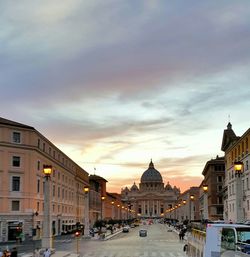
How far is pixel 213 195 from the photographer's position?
154375 millimetres

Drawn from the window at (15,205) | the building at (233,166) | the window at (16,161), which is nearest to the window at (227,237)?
the building at (233,166)

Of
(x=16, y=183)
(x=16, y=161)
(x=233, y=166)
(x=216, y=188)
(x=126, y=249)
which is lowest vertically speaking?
(x=126, y=249)

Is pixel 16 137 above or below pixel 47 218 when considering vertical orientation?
above

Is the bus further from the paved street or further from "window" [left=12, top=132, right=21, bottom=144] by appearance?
"window" [left=12, top=132, right=21, bottom=144]

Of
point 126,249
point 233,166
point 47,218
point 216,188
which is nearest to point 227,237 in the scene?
point 47,218

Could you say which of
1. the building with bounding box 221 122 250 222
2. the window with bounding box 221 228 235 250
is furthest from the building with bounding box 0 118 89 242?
the window with bounding box 221 228 235 250

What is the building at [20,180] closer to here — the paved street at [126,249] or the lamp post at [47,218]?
the paved street at [126,249]

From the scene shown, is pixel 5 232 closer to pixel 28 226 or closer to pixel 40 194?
pixel 28 226

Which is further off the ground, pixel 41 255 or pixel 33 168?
pixel 33 168

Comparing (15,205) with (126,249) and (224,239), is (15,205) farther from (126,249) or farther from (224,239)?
(224,239)

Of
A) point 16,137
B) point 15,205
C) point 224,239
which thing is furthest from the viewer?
point 16,137

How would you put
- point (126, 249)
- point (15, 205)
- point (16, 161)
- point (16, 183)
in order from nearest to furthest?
point (126, 249) → point (15, 205) → point (16, 183) → point (16, 161)

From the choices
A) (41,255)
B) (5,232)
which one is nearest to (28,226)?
(5,232)

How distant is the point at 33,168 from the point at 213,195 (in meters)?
78.8
